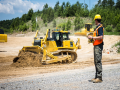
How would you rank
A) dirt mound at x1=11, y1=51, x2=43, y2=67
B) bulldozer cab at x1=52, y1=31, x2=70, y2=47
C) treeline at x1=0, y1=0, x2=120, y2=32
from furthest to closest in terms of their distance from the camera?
treeline at x1=0, y1=0, x2=120, y2=32 → bulldozer cab at x1=52, y1=31, x2=70, y2=47 → dirt mound at x1=11, y1=51, x2=43, y2=67

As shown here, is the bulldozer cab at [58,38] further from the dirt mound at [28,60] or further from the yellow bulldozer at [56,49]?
the dirt mound at [28,60]

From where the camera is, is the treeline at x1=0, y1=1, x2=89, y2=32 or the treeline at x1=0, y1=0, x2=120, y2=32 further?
the treeline at x1=0, y1=1, x2=89, y2=32

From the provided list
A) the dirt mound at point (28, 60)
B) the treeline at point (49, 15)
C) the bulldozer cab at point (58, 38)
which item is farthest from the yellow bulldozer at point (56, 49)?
the treeline at point (49, 15)

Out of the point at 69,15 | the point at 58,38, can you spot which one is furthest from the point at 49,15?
the point at 58,38

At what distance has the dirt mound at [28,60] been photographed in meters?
9.50

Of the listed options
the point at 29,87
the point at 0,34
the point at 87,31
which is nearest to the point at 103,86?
the point at 29,87

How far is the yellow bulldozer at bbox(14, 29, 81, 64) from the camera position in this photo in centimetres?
999

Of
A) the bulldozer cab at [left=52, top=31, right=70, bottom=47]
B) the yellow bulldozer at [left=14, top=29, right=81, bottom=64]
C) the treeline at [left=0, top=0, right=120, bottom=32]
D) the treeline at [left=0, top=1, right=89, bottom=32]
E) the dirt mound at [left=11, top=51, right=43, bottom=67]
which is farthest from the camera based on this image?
the treeline at [left=0, top=1, right=89, bottom=32]

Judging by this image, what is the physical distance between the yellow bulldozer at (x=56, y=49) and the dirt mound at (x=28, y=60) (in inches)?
15.7

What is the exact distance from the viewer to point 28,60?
9.77m

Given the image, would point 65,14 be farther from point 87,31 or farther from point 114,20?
point 87,31

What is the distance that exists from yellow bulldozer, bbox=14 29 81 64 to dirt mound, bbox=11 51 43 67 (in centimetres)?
40

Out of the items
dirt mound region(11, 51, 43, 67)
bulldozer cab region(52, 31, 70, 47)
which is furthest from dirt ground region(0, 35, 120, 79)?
→ bulldozer cab region(52, 31, 70, 47)

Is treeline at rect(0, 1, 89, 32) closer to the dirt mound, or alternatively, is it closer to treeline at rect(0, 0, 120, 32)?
treeline at rect(0, 0, 120, 32)
